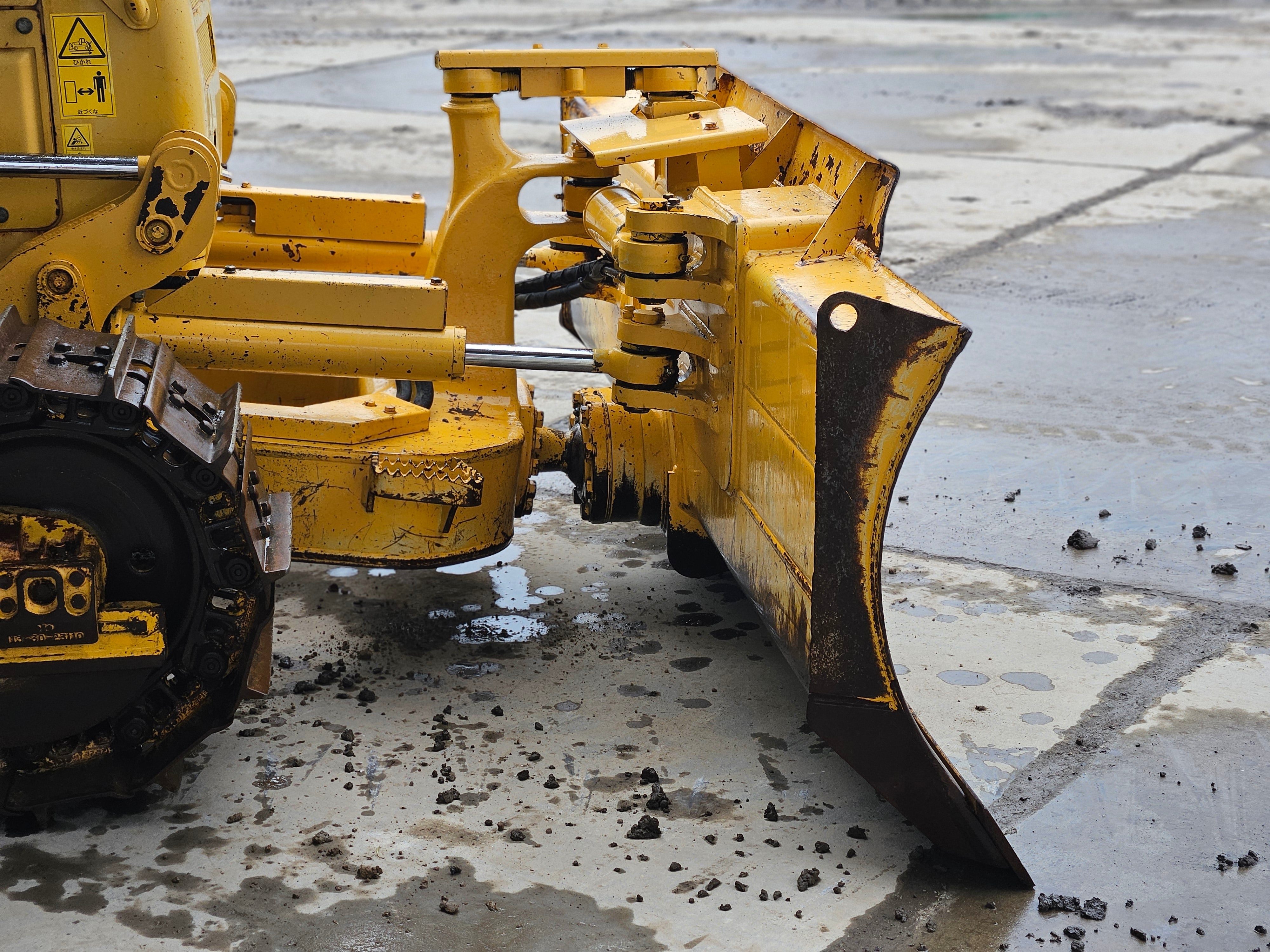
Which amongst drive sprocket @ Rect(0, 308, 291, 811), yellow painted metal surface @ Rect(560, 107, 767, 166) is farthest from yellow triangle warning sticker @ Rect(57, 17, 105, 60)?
yellow painted metal surface @ Rect(560, 107, 767, 166)

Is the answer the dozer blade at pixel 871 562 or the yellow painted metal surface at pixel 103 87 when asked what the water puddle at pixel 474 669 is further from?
the yellow painted metal surface at pixel 103 87

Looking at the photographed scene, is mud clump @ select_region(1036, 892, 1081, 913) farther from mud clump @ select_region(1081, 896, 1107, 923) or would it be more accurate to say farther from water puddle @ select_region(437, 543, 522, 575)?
water puddle @ select_region(437, 543, 522, 575)

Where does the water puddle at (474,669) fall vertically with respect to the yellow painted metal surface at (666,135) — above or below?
below

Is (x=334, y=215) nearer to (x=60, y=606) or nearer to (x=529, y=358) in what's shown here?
(x=529, y=358)

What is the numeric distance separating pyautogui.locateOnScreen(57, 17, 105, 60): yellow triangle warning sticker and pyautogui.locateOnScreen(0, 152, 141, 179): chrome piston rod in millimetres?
170

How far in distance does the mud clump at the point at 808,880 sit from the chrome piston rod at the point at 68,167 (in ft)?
5.47

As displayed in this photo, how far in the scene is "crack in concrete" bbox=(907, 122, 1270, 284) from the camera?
664 cm

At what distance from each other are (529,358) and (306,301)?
469mm

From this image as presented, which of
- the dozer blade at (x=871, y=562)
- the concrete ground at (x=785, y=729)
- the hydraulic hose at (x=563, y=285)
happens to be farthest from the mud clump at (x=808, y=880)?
the hydraulic hose at (x=563, y=285)

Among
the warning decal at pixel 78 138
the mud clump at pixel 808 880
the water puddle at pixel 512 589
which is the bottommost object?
the mud clump at pixel 808 880

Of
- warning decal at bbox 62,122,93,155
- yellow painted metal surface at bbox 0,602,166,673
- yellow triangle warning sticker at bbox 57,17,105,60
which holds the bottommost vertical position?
yellow painted metal surface at bbox 0,602,166,673

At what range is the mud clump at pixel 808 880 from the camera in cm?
244

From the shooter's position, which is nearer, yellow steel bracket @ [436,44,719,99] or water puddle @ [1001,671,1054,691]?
water puddle @ [1001,671,1054,691]

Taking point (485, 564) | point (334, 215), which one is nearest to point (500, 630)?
point (485, 564)
